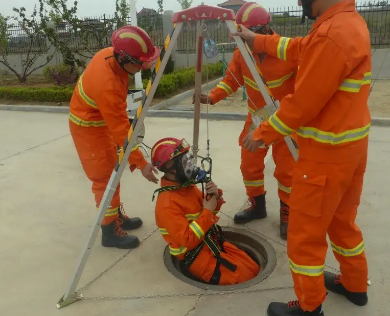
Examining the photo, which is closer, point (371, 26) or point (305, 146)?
point (305, 146)

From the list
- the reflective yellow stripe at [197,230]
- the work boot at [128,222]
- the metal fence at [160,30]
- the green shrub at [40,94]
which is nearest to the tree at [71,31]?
the metal fence at [160,30]

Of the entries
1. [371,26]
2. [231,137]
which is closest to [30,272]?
[231,137]

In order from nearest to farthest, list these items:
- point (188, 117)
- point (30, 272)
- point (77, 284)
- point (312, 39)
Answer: point (312, 39), point (77, 284), point (30, 272), point (188, 117)

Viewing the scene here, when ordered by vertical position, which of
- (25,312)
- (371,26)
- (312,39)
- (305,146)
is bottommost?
(25,312)

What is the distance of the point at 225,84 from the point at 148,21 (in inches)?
463

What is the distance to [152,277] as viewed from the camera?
3082 mm

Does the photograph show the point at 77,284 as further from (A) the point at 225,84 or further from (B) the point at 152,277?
(A) the point at 225,84

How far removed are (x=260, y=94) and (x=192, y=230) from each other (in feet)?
4.38

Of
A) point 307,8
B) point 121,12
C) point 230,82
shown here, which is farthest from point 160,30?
point 307,8

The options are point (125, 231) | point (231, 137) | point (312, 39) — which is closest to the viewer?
point (312, 39)

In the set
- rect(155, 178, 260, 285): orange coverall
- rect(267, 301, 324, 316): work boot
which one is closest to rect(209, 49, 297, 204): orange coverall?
rect(155, 178, 260, 285): orange coverall

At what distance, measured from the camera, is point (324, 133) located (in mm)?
2104

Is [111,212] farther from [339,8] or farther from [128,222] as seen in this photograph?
[339,8]

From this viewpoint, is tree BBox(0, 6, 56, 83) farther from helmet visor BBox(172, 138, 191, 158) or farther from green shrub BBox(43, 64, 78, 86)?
helmet visor BBox(172, 138, 191, 158)
